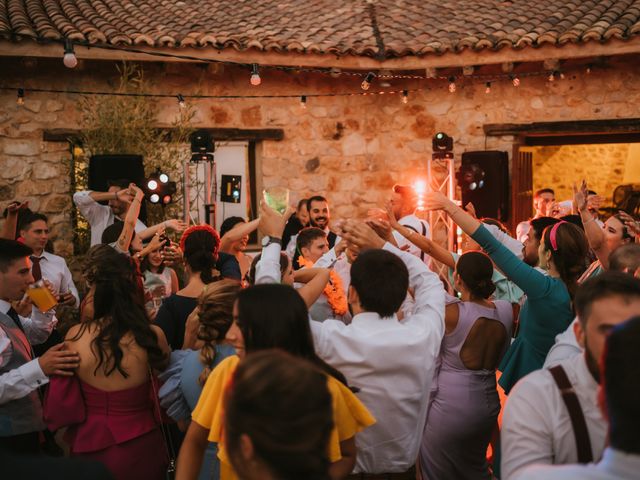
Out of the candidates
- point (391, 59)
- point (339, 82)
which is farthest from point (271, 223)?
point (339, 82)

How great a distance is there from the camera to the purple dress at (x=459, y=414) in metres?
3.75

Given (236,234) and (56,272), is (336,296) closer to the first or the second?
(236,234)

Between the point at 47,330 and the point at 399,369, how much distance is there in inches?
98.3

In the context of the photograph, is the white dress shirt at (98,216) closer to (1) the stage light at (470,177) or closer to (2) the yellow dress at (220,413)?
(1) the stage light at (470,177)

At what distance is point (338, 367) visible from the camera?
282 centimetres

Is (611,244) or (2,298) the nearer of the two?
(2,298)

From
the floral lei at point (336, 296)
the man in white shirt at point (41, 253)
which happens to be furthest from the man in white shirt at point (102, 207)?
the floral lei at point (336, 296)

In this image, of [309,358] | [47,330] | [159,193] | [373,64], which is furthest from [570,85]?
[309,358]

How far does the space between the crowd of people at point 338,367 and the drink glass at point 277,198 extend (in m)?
0.37

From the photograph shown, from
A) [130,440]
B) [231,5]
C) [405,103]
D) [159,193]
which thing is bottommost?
[130,440]

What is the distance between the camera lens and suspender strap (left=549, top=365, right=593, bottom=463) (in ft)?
6.80

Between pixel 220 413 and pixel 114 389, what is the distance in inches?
39.1

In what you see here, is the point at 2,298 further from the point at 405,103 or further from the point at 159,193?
the point at 405,103

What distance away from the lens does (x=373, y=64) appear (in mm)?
10227
